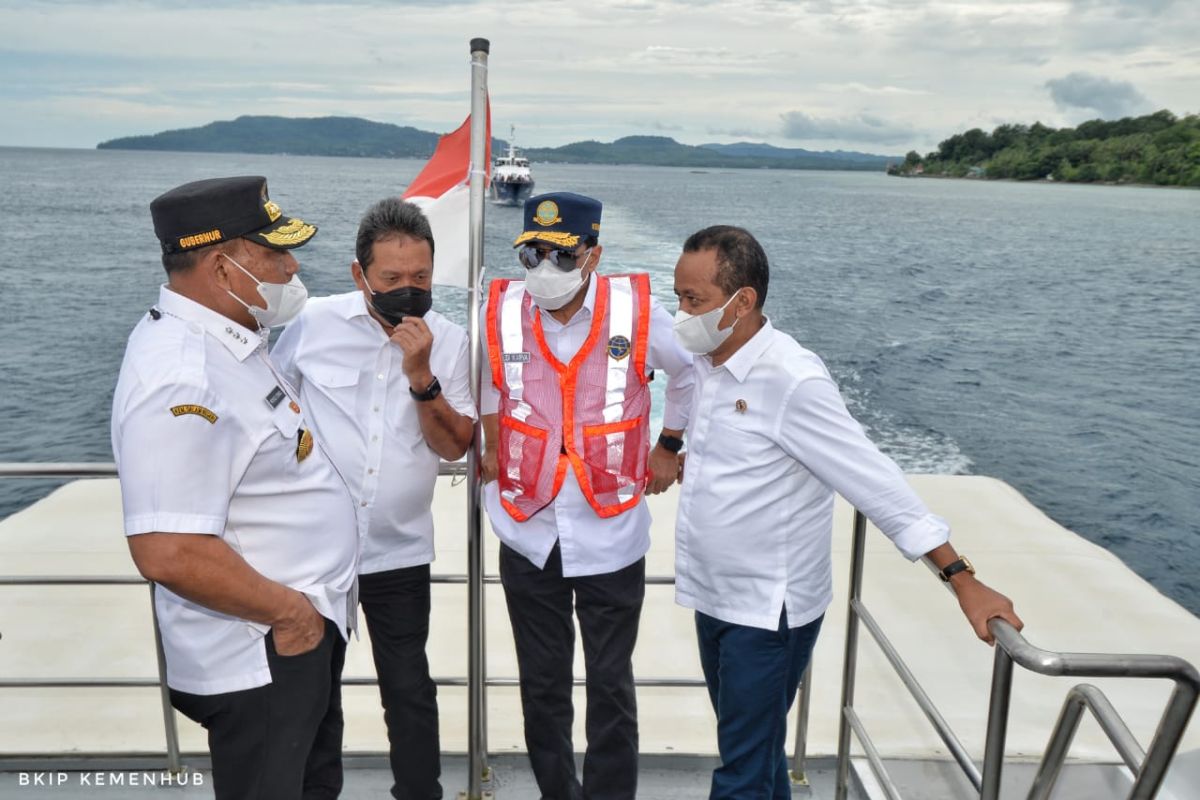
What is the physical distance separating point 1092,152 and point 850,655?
127157mm

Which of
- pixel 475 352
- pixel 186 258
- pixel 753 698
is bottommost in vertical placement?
pixel 753 698

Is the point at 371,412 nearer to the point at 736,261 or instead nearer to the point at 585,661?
the point at 585,661

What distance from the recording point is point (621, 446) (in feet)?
8.49

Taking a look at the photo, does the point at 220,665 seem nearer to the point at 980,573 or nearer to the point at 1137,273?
the point at 980,573

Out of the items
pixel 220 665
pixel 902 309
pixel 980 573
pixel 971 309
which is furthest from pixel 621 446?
pixel 971 309

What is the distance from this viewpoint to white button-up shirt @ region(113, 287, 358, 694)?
1704 mm

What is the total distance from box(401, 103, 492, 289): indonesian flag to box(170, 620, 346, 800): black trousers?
4.13 ft

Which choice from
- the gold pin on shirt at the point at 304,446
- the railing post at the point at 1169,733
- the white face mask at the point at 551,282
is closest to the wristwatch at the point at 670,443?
the white face mask at the point at 551,282

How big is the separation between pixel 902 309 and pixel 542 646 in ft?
86.8

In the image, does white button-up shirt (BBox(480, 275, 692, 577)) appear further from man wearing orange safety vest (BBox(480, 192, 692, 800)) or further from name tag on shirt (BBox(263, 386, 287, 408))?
name tag on shirt (BBox(263, 386, 287, 408))

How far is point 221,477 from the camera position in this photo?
1.77m

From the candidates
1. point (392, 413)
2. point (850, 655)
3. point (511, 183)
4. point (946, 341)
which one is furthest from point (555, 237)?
point (511, 183)

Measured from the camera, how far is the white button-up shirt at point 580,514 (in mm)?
2553

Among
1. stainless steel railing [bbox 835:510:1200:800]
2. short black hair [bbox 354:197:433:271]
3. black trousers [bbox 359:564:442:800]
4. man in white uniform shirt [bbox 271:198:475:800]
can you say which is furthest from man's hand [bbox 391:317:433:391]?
stainless steel railing [bbox 835:510:1200:800]
